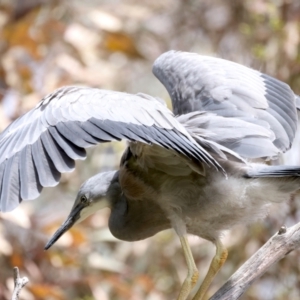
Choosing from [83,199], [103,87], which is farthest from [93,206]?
[103,87]

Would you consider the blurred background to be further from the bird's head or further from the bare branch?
the bare branch

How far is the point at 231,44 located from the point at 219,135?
7.04 feet

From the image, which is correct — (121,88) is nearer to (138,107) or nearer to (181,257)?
(181,257)

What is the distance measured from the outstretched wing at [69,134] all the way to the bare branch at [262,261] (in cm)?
33

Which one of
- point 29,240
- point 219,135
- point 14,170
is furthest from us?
point 29,240

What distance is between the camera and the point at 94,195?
8.92ft

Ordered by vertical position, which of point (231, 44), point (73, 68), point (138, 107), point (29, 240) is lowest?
point (29, 240)

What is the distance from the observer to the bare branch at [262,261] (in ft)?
7.51

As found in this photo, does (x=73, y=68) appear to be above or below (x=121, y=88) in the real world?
above

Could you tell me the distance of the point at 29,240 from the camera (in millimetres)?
3832

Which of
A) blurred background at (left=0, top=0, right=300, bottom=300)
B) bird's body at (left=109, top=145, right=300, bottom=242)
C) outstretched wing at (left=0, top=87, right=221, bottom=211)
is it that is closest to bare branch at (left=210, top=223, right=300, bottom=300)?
bird's body at (left=109, top=145, right=300, bottom=242)

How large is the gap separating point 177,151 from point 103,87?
1.99 m

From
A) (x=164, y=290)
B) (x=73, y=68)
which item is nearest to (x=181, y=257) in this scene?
(x=164, y=290)

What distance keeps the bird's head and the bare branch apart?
0.61 metres
